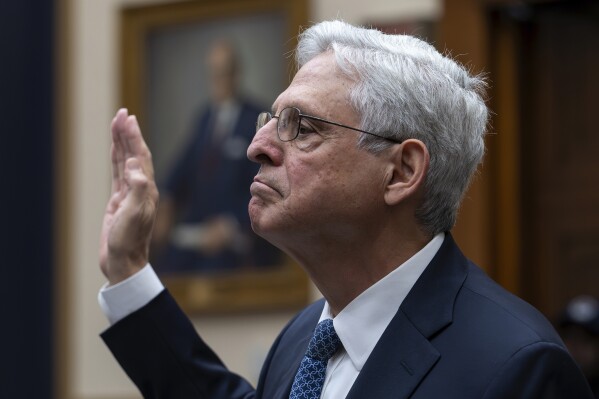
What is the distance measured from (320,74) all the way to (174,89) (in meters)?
4.32

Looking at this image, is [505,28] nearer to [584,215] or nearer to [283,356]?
[584,215]

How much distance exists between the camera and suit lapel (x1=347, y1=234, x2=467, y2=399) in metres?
2.55

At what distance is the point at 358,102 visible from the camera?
110 inches

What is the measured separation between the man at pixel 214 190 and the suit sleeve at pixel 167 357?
11.7ft

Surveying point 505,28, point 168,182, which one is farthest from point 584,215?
point 168,182

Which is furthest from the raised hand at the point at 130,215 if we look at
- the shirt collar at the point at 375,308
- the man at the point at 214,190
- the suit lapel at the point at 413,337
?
the man at the point at 214,190

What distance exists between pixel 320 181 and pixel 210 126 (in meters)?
4.22

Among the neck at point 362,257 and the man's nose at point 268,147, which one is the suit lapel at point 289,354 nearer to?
the neck at point 362,257

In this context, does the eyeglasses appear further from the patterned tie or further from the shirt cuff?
the shirt cuff

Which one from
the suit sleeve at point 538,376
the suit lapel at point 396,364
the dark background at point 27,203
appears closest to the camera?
the suit sleeve at point 538,376

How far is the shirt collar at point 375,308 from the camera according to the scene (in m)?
2.72

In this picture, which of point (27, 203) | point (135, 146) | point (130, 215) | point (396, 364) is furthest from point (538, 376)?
point (27, 203)

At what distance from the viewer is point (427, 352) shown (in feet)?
8.40

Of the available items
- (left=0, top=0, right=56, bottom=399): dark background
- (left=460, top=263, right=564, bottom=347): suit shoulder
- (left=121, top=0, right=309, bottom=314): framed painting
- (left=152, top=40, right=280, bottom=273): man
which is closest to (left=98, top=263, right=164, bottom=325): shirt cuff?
(left=460, top=263, right=564, bottom=347): suit shoulder
